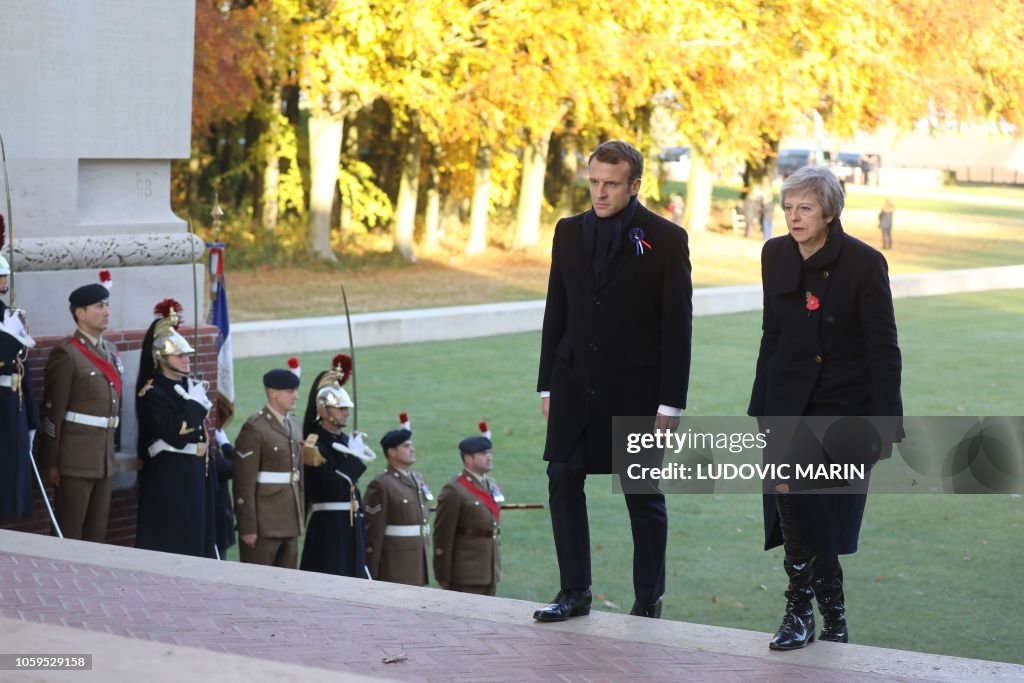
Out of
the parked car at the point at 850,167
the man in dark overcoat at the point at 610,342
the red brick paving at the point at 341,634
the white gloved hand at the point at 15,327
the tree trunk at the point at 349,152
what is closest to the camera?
the red brick paving at the point at 341,634

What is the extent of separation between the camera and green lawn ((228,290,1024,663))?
30.2ft

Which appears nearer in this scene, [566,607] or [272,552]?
[566,607]

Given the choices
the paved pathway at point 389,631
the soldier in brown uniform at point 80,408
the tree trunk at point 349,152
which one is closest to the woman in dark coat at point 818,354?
the paved pathway at point 389,631

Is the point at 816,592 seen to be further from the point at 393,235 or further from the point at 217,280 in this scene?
the point at 393,235

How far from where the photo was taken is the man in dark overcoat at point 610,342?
558cm

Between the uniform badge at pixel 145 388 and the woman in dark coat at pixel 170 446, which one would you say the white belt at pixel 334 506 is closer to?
the woman in dark coat at pixel 170 446

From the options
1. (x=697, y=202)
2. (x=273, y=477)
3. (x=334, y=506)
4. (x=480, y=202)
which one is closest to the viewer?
(x=273, y=477)

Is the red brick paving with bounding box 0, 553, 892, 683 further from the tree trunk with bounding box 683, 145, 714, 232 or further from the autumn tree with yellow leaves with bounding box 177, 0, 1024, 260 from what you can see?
the tree trunk with bounding box 683, 145, 714, 232

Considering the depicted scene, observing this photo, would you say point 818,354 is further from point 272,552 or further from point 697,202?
point 697,202

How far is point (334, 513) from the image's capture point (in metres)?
9.19

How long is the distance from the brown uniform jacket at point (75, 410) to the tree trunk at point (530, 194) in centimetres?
2444

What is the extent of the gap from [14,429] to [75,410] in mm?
521

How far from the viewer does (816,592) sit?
5.53 meters

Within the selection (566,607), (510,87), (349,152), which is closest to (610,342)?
(566,607)
